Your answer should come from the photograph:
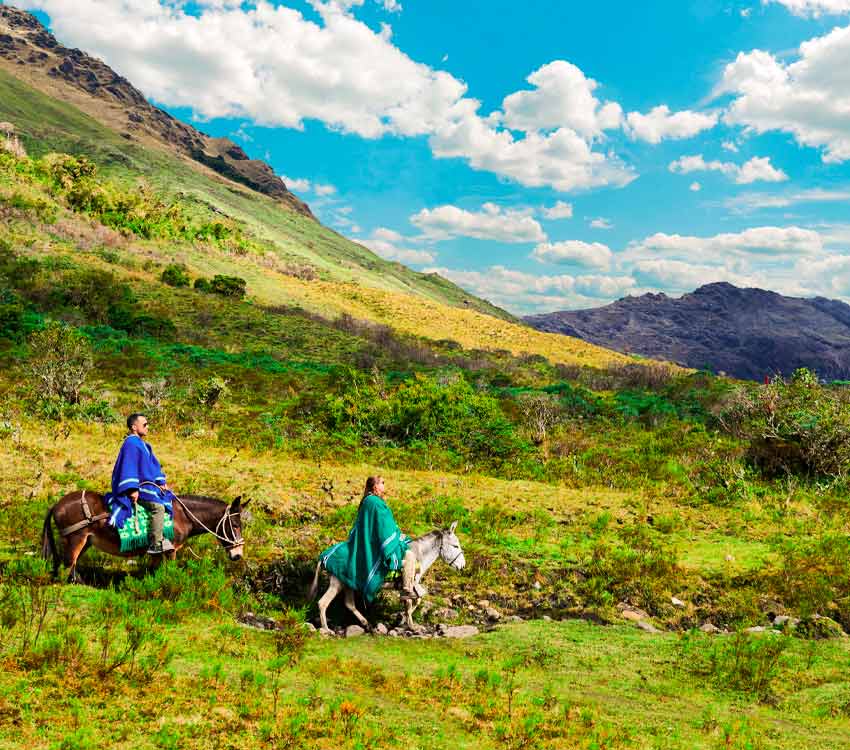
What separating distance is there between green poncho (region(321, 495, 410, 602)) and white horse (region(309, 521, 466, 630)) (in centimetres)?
20

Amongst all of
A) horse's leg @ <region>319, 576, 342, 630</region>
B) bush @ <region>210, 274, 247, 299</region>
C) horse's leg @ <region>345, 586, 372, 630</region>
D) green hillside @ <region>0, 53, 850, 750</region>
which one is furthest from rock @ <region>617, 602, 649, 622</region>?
bush @ <region>210, 274, 247, 299</region>

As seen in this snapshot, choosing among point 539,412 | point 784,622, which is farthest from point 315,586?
point 539,412

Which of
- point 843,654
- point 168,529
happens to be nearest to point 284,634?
point 168,529

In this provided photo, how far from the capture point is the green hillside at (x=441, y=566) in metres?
4.99

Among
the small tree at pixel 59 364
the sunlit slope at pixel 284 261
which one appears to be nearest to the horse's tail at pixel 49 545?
the small tree at pixel 59 364

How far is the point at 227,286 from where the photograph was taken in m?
52.6

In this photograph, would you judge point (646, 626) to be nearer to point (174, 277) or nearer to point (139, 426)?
point (139, 426)

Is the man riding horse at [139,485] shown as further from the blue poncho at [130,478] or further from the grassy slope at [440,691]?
the grassy slope at [440,691]

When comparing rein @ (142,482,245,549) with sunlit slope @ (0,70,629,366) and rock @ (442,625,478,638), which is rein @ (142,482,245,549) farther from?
sunlit slope @ (0,70,629,366)

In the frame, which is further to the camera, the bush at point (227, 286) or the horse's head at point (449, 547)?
the bush at point (227, 286)

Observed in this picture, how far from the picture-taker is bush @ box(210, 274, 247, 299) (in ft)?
170

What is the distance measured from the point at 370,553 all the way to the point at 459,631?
5.82 feet

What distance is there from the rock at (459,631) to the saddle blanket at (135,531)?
460 cm

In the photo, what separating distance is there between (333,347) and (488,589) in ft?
104
